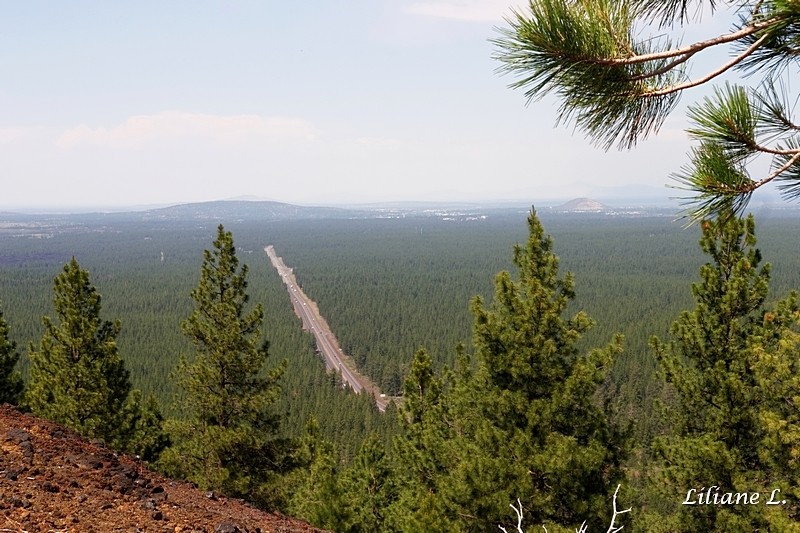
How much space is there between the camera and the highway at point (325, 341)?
55.8 metres

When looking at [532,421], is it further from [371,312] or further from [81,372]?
[371,312]

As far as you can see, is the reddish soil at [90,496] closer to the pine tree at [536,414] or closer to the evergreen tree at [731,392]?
the pine tree at [536,414]

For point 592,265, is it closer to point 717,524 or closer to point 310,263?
point 310,263

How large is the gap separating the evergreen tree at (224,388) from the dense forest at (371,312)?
2.64 feet

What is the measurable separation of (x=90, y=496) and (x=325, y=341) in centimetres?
7130

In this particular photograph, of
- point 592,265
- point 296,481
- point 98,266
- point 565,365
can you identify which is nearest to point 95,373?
point 296,481

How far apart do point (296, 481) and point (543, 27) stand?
1205 cm

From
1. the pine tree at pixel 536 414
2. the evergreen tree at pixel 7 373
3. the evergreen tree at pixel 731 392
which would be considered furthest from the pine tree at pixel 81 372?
the evergreen tree at pixel 731 392

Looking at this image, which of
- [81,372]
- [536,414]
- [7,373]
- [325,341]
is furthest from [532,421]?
[325,341]

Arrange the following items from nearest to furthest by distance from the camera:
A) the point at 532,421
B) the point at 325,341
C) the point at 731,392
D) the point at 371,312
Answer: the point at 532,421
the point at 731,392
the point at 325,341
the point at 371,312

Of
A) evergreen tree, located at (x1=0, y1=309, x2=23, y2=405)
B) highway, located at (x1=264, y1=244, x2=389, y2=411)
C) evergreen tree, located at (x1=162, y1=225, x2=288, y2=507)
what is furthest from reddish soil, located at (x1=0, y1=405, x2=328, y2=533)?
highway, located at (x1=264, y1=244, x2=389, y2=411)

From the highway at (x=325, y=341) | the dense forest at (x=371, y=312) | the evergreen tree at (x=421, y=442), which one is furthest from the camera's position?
the highway at (x=325, y=341)

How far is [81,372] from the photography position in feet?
39.4

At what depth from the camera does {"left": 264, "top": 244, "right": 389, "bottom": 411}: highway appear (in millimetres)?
55781
